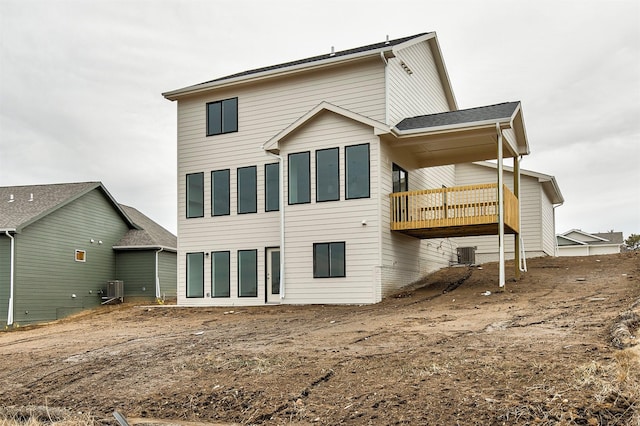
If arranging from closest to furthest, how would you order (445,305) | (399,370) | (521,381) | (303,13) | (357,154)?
(521,381) → (399,370) → (445,305) → (357,154) → (303,13)

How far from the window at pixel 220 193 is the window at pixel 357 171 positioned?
15.8 ft

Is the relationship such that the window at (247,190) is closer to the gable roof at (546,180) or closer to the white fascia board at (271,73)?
the white fascia board at (271,73)

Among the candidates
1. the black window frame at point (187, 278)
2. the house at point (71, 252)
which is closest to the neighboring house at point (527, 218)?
the black window frame at point (187, 278)

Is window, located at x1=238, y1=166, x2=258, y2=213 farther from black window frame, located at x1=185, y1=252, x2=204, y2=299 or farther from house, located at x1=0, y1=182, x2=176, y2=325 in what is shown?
house, located at x1=0, y1=182, x2=176, y2=325

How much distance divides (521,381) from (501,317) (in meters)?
4.88

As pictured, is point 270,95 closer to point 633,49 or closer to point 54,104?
point 54,104

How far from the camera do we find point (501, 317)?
11.4m

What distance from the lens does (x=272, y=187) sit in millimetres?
19281

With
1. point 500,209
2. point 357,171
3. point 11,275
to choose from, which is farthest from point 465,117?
point 11,275

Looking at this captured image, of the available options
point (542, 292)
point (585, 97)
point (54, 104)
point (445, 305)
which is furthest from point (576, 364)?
point (54, 104)

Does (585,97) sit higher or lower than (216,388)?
higher

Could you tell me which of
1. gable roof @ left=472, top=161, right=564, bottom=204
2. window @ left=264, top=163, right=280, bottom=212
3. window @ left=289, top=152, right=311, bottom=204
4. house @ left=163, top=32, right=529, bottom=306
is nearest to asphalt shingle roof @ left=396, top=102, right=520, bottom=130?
house @ left=163, top=32, right=529, bottom=306

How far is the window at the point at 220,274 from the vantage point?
772 inches

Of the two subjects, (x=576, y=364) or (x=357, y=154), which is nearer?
(x=576, y=364)
